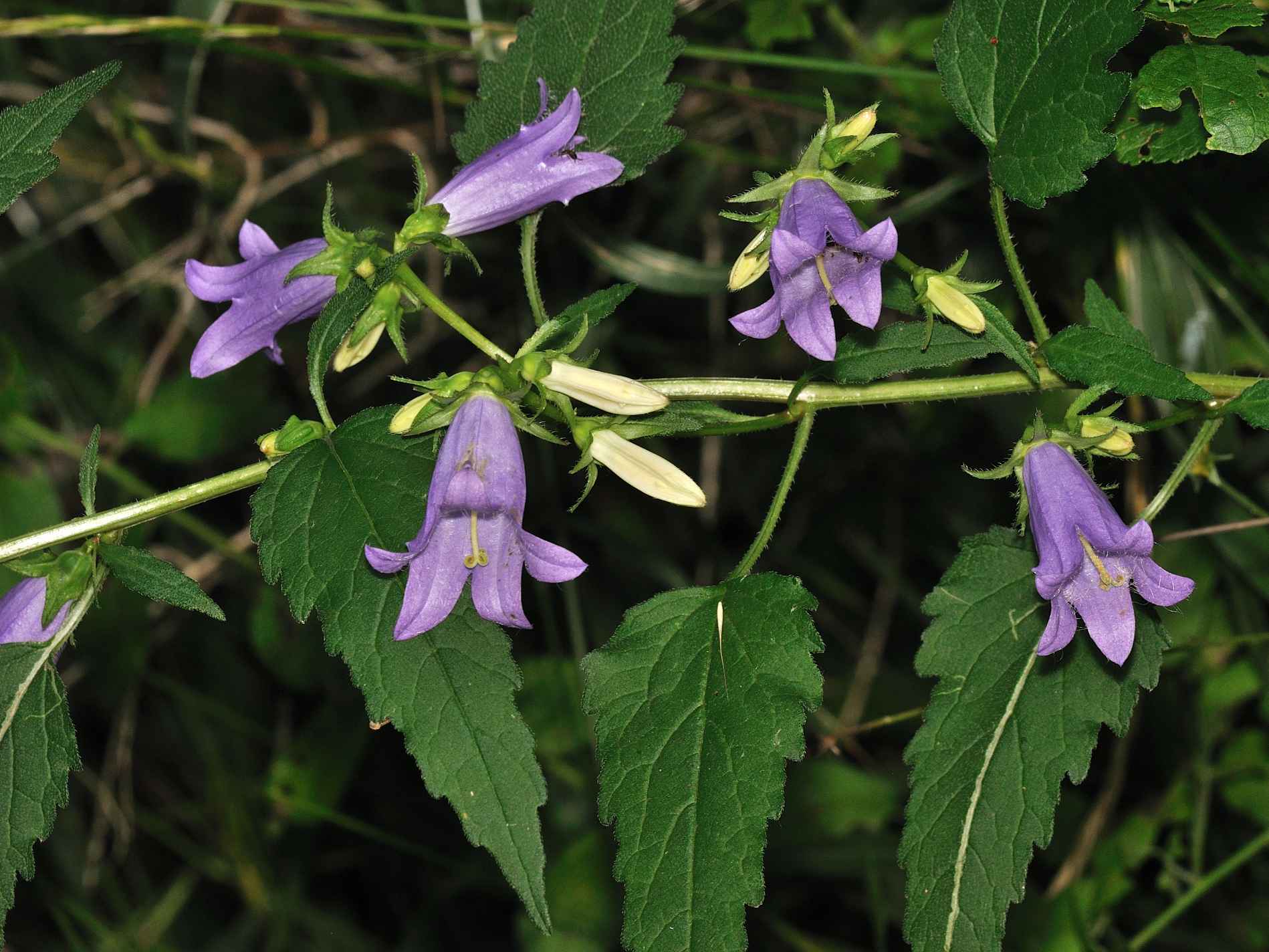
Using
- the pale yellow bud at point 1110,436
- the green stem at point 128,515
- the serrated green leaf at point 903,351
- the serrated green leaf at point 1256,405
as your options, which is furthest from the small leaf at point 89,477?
the serrated green leaf at point 1256,405

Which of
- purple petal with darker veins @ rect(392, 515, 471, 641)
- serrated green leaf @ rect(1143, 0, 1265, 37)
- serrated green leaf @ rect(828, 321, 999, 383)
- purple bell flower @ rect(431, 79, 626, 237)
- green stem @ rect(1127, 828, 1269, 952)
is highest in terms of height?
purple bell flower @ rect(431, 79, 626, 237)

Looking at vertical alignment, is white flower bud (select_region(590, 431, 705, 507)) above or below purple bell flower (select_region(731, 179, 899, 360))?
below

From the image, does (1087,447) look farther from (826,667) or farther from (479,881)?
(479,881)

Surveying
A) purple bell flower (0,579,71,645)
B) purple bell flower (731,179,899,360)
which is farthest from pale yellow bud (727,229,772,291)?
purple bell flower (0,579,71,645)

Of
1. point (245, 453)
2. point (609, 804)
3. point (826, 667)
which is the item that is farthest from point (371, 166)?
point (609, 804)

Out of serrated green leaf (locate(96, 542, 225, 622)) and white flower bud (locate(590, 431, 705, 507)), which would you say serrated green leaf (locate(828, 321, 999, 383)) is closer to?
white flower bud (locate(590, 431, 705, 507))

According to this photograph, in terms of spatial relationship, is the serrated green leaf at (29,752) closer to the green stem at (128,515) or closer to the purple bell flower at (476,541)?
the green stem at (128,515)
